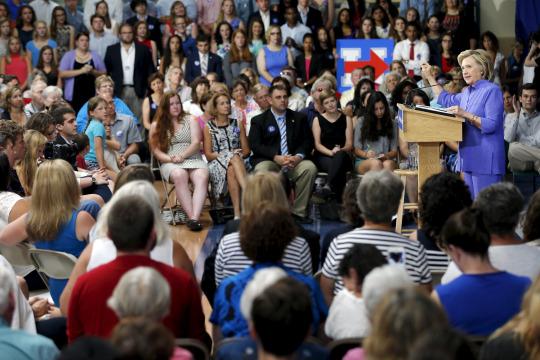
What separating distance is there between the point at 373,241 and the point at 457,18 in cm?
861

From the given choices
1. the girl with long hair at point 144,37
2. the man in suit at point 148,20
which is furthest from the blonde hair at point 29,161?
the man in suit at point 148,20

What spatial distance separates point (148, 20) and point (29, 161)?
20.0ft

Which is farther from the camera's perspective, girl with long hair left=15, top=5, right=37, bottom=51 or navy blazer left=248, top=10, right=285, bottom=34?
navy blazer left=248, top=10, right=285, bottom=34

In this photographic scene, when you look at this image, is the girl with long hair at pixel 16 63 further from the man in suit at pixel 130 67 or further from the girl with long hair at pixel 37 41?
the man in suit at pixel 130 67

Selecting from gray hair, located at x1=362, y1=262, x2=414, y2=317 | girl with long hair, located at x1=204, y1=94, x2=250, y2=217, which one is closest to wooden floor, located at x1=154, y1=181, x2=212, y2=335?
girl with long hair, located at x1=204, y1=94, x2=250, y2=217

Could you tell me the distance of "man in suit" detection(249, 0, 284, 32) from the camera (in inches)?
477

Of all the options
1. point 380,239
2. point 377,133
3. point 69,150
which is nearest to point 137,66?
point 377,133

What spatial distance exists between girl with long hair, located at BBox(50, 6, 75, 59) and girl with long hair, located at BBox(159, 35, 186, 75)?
1342mm

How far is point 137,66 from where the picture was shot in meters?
11.3

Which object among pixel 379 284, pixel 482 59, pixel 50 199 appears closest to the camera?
pixel 379 284

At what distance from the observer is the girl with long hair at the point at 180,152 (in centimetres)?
835

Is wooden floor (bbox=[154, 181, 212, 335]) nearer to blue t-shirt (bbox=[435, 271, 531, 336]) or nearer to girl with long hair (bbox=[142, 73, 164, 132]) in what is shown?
girl with long hair (bbox=[142, 73, 164, 132])

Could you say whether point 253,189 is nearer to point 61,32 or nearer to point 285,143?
point 285,143

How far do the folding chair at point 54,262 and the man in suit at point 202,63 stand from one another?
6729 millimetres
